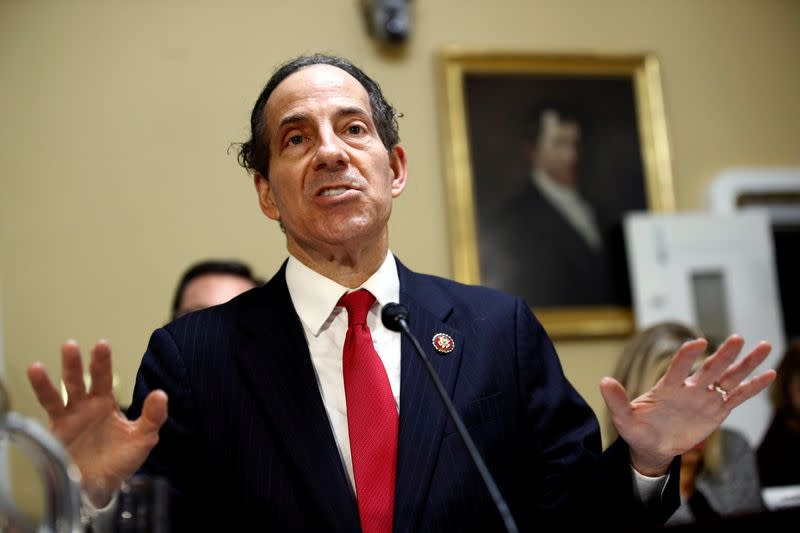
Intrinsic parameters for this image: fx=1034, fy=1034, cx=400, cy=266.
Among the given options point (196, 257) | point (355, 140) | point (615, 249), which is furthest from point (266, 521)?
point (615, 249)

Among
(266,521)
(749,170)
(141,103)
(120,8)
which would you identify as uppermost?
(120,8)

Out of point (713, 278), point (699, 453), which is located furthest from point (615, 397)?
point (713, 278)

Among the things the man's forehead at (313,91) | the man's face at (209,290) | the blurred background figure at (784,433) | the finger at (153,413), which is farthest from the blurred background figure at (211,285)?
the blurred background figure at (784,433)

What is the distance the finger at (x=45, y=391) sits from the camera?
A: 5.25 feet

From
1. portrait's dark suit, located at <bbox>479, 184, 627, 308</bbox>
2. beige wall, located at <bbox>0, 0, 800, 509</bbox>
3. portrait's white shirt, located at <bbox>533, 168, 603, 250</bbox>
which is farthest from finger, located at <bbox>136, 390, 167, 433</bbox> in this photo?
portrait's white shirt, located at <bbox>533, 168, 603, 250</bbox>

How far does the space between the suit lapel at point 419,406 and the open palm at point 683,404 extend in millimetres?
324

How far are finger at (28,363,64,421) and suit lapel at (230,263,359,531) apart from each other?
420mm

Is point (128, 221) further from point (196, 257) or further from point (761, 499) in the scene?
point (761, 499)

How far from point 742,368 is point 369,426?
0.69 meters

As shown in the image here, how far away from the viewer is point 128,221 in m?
4.91

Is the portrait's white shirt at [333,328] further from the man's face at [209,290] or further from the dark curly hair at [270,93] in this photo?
the man's face at [209,290]

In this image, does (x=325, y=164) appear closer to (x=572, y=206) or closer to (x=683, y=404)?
(x=683, y=404)

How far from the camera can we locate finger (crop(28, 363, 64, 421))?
160cm

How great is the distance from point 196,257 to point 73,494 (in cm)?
379
